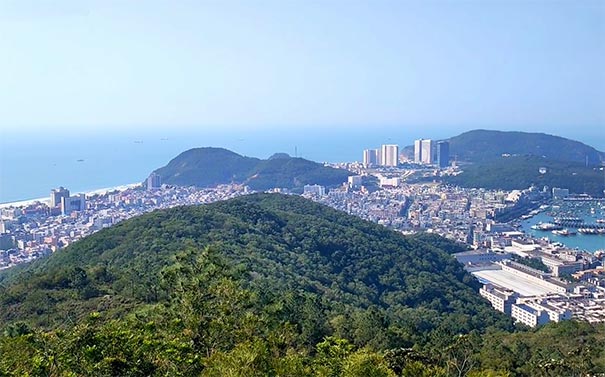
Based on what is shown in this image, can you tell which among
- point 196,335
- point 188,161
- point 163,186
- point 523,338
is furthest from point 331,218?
point 188,161

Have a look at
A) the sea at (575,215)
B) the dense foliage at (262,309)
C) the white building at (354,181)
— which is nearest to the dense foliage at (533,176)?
the sea at (575,215)

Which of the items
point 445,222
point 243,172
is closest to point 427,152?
point 243,172

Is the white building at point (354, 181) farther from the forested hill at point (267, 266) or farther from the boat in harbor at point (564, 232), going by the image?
the forested hill at point (267, 266)

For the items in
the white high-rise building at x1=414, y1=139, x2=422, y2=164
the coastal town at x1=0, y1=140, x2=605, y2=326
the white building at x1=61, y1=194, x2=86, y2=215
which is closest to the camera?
the coastal town at x1=0, y1=140, x2=605, y2=326

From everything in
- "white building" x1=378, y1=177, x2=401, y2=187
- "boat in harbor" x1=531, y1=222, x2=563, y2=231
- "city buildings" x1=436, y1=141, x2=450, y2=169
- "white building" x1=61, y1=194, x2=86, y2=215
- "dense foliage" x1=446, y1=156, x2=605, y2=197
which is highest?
"city buildings" x1=436, y1=141, x2=450, y2=169

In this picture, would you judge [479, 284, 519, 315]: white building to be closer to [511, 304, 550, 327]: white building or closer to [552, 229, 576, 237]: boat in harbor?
[511, 304, 550, 327]: white building

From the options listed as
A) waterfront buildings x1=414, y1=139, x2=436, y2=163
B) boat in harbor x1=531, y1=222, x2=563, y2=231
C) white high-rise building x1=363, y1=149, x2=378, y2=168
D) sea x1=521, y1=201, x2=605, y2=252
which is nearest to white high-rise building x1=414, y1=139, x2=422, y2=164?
waterfront buildings x1=414, y1=139, x2=436, y2=163

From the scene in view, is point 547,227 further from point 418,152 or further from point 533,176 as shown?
point 418,152
